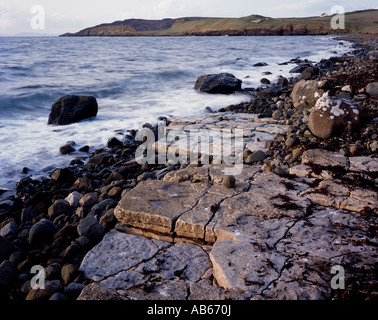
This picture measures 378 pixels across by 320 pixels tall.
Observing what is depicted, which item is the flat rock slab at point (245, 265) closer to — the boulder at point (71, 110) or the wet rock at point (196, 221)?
the wet rock at point (196, 221)

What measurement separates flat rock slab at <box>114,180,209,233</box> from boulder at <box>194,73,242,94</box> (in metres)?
8.38

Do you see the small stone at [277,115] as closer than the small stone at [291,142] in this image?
No

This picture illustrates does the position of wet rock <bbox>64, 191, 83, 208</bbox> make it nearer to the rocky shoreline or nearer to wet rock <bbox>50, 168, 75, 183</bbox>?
the rocky shoreline

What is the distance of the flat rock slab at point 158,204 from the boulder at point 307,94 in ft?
17.2

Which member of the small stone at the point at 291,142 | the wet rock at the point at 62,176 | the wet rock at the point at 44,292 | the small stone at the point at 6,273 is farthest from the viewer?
the wet rock at the point at 62,176

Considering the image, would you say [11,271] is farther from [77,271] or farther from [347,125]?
[347,125]

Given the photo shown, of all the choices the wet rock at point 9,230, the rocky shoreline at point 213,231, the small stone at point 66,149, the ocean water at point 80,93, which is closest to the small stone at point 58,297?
the rocky shoreline at point 213,231

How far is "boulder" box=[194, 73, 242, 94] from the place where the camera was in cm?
1123

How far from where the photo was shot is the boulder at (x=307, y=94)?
7461mm

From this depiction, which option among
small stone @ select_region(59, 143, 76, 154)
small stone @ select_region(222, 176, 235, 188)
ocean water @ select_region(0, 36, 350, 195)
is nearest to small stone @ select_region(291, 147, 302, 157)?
small stone @ select_region(222, 176, 235, 188)

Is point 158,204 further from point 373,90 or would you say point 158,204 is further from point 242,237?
point 373,90

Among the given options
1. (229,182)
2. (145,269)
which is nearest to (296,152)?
(229,182)

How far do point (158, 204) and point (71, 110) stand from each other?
6377mm

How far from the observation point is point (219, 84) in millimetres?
11164
